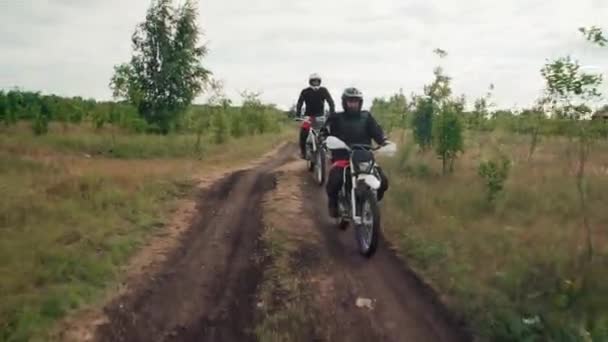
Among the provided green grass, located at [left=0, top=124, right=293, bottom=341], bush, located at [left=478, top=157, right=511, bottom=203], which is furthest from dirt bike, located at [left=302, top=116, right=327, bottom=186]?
bush, located at [left=478, top=157, right=511, bottom=203]

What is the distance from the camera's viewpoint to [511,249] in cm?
798

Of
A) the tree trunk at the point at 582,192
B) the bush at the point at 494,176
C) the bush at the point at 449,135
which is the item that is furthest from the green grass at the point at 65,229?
the bush at the point at 449,135

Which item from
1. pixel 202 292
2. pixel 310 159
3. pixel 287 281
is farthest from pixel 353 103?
pixel 310 159

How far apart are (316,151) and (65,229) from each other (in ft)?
20.3

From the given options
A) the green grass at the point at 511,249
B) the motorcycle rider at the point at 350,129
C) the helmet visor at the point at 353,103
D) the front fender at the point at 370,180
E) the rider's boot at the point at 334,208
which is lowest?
the green grass at the point at 511,249

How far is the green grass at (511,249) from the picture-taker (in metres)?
5.75

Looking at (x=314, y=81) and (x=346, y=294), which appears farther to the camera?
(x=314, y=81)

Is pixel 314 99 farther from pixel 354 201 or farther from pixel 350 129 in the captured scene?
pixel 354 201

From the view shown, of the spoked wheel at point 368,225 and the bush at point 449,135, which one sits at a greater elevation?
the bush at point 449,135

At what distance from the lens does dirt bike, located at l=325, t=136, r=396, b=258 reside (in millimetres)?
7680

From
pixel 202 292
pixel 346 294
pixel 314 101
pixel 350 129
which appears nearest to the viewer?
pixel 346 294

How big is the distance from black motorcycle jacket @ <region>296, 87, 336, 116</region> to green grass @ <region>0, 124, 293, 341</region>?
350cm

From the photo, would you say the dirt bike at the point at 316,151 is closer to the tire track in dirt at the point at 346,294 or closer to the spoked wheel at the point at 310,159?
the spoked wheel at the point at 310,159

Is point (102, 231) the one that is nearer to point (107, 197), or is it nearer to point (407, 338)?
point (107, 197)
